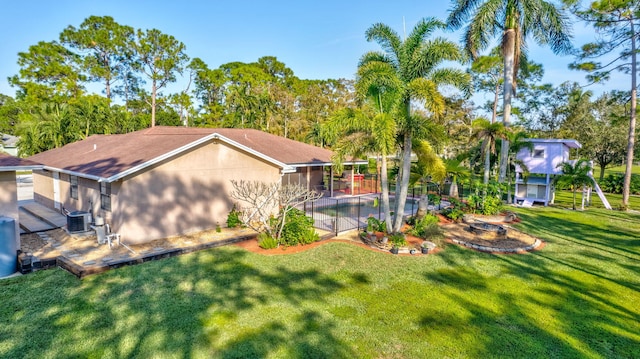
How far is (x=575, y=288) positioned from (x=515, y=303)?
229 centimetres

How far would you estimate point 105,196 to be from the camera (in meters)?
11.5

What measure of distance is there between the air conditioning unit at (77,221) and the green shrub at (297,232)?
6807mm

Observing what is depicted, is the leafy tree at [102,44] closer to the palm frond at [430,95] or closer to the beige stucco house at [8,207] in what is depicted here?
the beige stucco house at [8,207]

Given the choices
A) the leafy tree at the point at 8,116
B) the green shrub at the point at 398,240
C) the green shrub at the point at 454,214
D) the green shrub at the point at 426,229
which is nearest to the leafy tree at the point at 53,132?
the green shrub at the point at 398,240

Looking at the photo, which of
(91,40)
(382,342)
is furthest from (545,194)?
(91,40)

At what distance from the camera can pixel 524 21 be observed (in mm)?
17719

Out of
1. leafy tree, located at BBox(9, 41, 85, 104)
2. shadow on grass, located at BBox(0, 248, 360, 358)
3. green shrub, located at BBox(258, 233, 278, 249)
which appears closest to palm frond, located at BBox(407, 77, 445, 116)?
shadow on grass, located at BBox(0, 248, 360, 358)

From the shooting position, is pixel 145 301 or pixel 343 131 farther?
pixel 343 131

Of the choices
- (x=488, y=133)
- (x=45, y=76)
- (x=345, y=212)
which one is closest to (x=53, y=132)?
(x=45, y=76)

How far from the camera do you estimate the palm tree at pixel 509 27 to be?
1731 cm

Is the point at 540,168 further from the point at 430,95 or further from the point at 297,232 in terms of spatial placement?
the point at 297,232

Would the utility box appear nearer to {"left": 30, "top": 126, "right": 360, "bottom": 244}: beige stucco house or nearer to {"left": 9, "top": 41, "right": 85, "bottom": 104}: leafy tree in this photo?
{"left": 30, "top": 126, "right": 360, "bottom": 244}: beige stucco house

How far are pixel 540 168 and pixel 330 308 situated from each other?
2084 cm

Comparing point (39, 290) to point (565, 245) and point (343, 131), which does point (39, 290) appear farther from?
point (565, 245)
